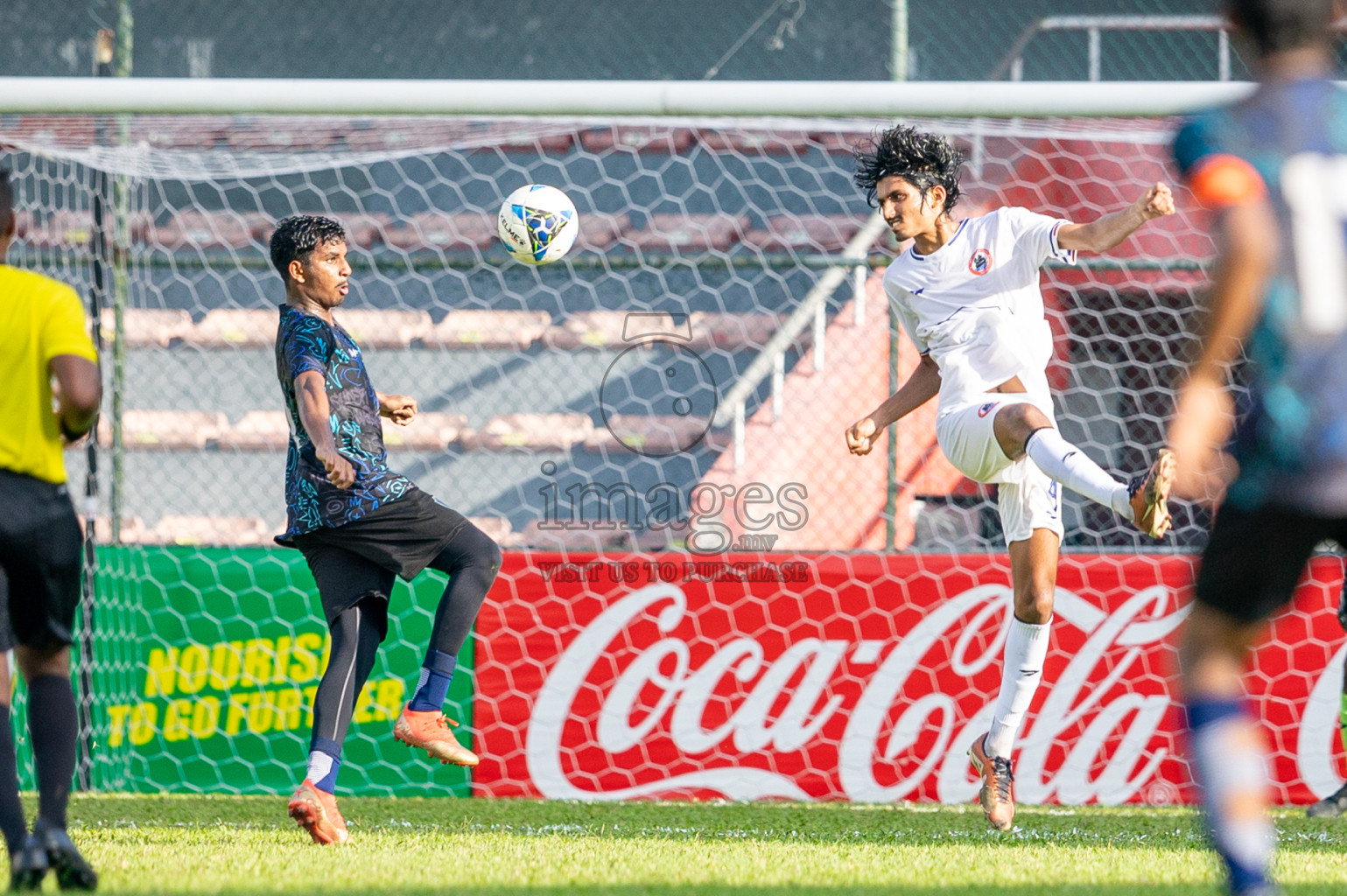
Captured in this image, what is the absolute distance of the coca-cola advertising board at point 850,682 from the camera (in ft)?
19.3

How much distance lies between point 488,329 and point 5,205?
5.99 metres

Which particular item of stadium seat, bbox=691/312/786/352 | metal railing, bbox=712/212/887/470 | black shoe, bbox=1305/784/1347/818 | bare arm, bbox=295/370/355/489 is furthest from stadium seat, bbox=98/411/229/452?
black shoe, bbox=1305/784/1347/818

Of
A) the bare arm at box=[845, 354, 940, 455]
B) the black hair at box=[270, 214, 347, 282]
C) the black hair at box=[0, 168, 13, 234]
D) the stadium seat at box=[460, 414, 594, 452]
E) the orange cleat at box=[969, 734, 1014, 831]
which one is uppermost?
the black hair at box=[0, 168, 13, 234]

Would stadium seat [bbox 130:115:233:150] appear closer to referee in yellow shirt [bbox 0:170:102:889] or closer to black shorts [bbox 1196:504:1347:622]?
referee in yellow shirt [bbox 0:170:102:889]

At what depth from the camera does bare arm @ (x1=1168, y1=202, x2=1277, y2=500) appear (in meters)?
2.24

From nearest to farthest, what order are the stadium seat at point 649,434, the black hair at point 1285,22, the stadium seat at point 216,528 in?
the black hair at point 1285,22, the stadium seat at point 216,528, the stadium seat at point 649,434

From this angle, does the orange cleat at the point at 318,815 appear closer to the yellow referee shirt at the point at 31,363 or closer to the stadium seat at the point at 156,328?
the yellow referee shirt at the point at 31,363

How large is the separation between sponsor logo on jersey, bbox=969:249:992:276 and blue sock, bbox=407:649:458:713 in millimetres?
2055

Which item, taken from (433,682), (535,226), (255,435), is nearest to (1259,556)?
(433,682)

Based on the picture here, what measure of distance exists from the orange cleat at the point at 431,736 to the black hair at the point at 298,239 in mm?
1354

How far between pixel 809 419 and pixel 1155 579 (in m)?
2.79

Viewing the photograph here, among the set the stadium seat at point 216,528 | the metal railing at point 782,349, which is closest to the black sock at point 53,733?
the stadium seat at point 216,528

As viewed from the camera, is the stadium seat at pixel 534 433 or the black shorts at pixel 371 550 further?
the stadium seat at pixel 534 433

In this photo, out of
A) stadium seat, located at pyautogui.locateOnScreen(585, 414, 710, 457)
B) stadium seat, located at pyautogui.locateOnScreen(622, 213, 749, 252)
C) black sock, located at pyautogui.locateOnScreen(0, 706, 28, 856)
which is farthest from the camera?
stadium seat, located at pyautogui.locateOnScreen(622, 213, 749, 252)
